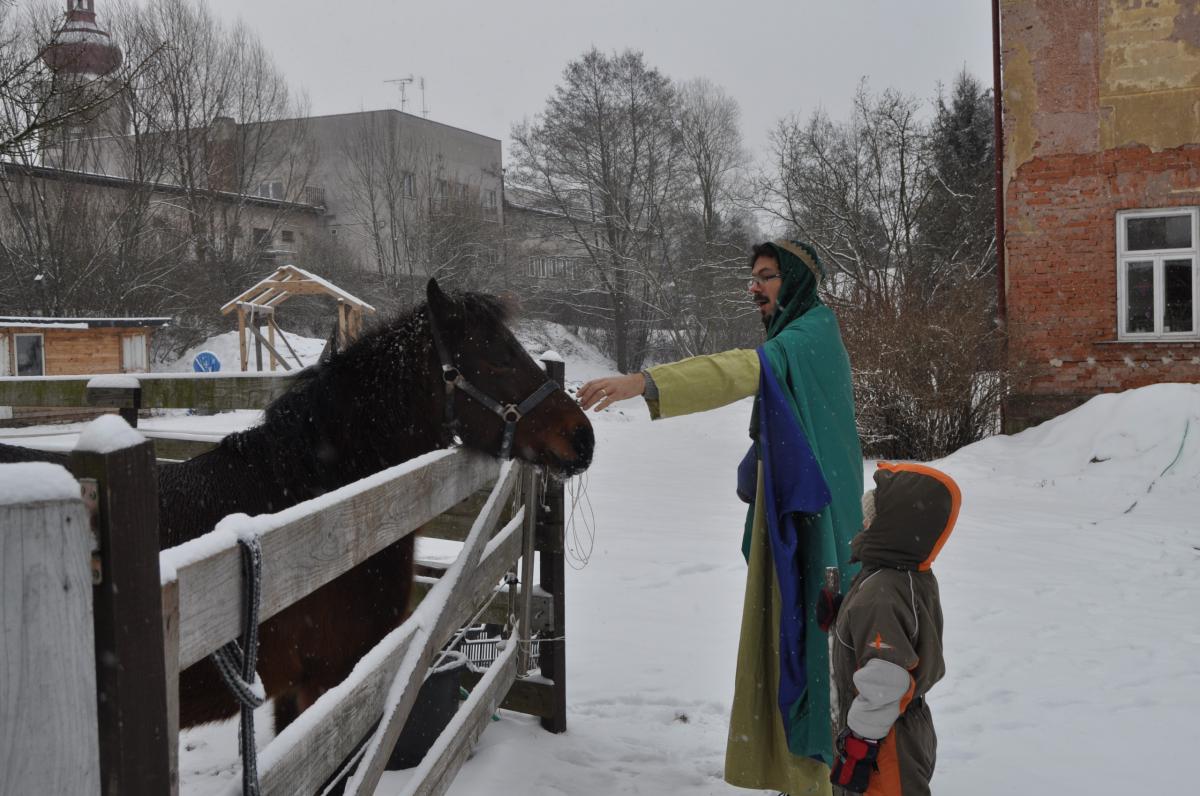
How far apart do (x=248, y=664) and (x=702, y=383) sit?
1754 mm

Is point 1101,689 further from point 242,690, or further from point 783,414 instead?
point 242,690

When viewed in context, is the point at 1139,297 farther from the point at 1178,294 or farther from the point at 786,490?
the point at 786,490

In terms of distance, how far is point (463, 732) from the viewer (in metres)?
2.75

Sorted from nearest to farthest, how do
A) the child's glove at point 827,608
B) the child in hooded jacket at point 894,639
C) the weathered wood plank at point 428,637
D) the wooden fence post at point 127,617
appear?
1. the wooden fence post at point 127,617
2. the weathered wood plank at point 428,637
3. the child in hooded jacket at point 894,639
4. the child's glove at point 827,608

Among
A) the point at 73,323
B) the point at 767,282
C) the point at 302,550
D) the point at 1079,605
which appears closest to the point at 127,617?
the point at 302,550

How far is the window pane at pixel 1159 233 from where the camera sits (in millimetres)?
10867

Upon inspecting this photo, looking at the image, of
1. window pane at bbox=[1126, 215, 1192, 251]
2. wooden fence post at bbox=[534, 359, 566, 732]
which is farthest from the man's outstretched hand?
window pane at bbox=[1126, 215, 1192, 251]

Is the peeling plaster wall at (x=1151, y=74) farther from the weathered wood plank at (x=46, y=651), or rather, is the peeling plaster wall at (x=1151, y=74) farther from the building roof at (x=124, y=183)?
the building roof at (x=124, y=183)

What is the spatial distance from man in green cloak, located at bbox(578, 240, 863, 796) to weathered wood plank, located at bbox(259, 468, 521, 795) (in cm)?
108

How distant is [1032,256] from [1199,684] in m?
8.39

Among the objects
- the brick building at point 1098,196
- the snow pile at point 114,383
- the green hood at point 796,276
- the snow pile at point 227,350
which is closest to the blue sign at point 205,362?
the snow pile at point 227,350

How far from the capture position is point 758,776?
298 cm

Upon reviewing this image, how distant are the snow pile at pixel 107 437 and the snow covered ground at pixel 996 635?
8.84 ft

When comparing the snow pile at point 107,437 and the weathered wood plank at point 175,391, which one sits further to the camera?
the weathered wood plank at point 175,391
